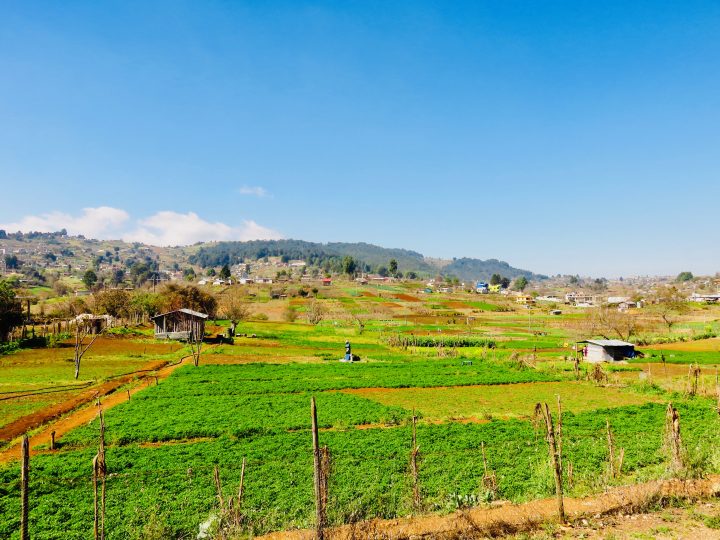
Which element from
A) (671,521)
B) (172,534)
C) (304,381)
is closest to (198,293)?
(304,381)

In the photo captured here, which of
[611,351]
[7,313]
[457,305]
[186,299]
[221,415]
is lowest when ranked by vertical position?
[611,351]

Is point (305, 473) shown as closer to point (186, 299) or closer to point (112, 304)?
point (186, 299)

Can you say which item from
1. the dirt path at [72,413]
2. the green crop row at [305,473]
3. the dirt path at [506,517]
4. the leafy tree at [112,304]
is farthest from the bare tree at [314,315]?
the dirt path at [506,517]

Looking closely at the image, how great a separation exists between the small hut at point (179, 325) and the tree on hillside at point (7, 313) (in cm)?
1873

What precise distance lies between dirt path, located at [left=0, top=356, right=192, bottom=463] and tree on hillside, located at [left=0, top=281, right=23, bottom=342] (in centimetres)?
3362

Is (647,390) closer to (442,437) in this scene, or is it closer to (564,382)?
(564,382)

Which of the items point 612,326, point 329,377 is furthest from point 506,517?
point 612,326

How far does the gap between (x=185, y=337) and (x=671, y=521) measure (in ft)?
235

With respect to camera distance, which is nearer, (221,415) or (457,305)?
(221,415)

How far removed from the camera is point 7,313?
62062mm

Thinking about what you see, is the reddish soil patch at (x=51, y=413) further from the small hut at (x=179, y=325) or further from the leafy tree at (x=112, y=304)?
the leafy tree at (x=112, y=304)

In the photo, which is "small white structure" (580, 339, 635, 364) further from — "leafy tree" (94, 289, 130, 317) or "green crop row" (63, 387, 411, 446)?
"leafy tree" (94, 289, 130, 317)

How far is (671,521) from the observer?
12.3 metres

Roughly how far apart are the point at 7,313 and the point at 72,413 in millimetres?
44721
